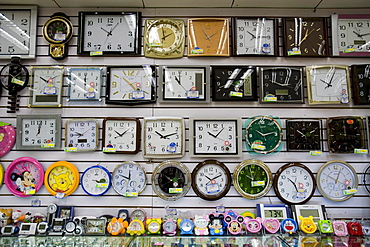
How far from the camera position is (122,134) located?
262cm

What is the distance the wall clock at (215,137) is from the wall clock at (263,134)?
11 centimetres

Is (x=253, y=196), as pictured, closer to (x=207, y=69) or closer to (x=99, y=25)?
(x=207, y=69)

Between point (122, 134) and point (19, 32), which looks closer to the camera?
point (122, 134)

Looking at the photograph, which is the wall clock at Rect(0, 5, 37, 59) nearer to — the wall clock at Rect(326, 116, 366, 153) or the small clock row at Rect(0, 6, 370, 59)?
the small clock row at Rect(0, 6, 370, 59)

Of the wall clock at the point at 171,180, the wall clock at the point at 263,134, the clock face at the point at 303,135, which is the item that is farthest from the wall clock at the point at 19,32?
the clock face at the point at 303,135

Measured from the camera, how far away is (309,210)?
8.18ft

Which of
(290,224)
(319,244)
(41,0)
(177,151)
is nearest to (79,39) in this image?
(41,0)

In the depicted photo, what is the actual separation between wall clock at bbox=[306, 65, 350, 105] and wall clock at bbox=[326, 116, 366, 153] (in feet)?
0.63

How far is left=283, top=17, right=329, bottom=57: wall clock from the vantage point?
2.69 metres

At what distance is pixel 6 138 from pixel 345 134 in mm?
3293

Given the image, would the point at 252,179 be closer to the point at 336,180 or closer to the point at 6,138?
the point at 336,180

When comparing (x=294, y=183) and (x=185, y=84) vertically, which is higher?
(x=185, y=84)

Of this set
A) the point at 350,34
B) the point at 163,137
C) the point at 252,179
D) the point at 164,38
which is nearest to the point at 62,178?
the point at 163,137

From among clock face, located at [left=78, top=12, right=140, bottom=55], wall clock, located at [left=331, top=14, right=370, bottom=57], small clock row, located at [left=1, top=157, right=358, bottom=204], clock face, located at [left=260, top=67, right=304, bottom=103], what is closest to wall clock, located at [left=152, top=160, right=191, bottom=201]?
small clock row, located at [left=1, top=157, right=358, bottom=204]
